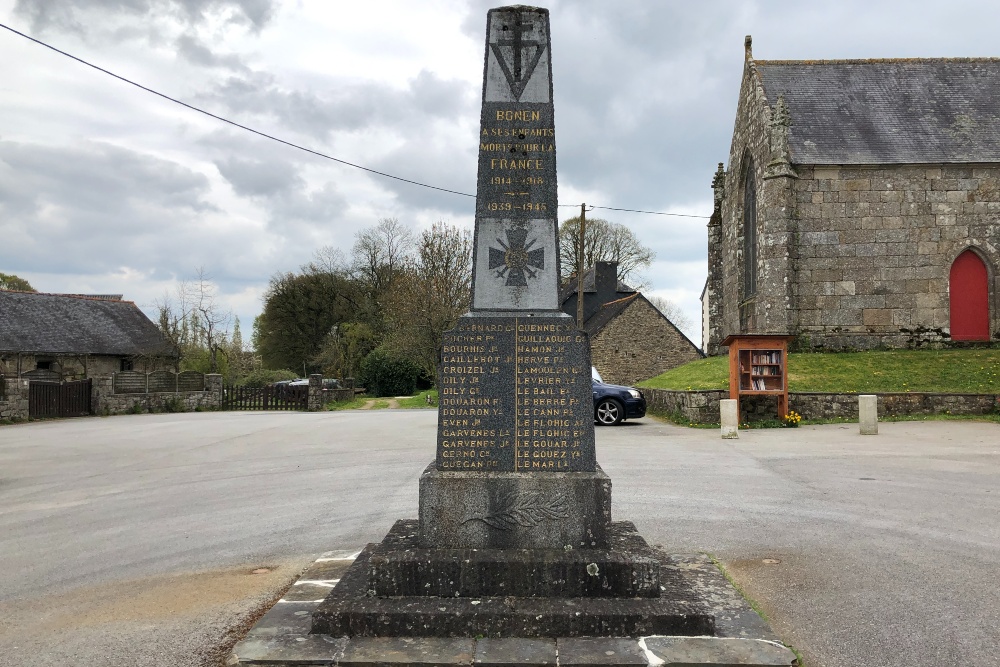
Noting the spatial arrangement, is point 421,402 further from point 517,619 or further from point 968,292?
point 517,619

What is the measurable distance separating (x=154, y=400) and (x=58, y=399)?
3.47 meters

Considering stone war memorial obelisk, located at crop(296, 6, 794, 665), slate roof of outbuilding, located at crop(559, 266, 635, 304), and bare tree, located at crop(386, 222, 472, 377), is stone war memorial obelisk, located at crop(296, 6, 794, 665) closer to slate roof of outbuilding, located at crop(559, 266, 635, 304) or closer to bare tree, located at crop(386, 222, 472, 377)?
bare tree, located at crop(386, 222, 472, 377)

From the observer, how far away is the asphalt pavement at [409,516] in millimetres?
3996

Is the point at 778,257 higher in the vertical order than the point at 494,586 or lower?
higher

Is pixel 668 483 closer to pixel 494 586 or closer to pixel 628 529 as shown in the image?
pixel 628 529

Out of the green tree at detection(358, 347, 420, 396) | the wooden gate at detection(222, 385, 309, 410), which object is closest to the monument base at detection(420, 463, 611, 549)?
the wooden gate at detection(222, 385, 309, 410)

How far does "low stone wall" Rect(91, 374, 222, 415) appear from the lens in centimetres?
2556

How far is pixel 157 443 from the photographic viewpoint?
48.2 feet

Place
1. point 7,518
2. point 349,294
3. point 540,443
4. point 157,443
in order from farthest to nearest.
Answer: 1. point 349,294
2. point 157,443
3. point 7,518
4. point 540,443

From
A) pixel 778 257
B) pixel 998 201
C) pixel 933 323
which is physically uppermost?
pixel 998 201

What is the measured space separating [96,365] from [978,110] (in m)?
37.5

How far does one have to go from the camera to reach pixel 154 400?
27.0m

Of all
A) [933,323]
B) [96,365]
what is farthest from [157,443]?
[96,365]

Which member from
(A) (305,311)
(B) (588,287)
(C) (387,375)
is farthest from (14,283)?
(B) (588,287)
